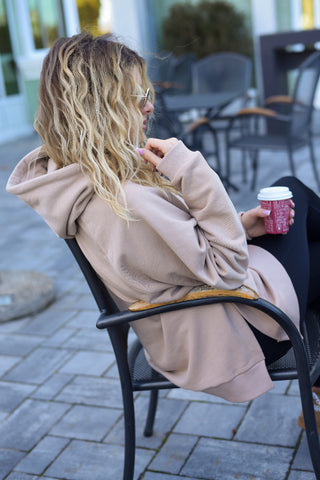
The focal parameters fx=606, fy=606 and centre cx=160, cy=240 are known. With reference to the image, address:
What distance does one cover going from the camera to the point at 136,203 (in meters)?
1.32

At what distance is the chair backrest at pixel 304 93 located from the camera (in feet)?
13.8

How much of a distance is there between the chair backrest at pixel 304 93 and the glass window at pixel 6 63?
6.09m

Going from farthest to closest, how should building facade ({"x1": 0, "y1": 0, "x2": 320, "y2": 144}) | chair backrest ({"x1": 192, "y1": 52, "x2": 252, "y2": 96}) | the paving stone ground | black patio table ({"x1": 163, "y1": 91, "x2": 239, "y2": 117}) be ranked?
building facade ({"x1": 0, "y1": 0, "x2": 320, "y2": 144}) < chair backrest ({"x1": 192, "y1": 52, "x2": 252, "y2": 96}) < black patio table ({"x1": 163, "y1": 91, "x2": 239, "y2": 117}) < the paving stone ground

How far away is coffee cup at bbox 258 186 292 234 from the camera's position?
5.23ft

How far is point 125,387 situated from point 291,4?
883 centimetres

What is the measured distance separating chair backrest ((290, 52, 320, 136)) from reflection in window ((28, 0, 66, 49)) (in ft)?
20.2

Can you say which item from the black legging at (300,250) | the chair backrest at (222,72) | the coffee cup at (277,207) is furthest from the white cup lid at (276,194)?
the chair backrest at (222,72)

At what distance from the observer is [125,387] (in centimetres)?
161

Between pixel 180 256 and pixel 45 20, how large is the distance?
9.23 m

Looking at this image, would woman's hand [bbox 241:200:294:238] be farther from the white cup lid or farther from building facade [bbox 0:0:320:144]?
building facade [bbox 0:0:320:144]

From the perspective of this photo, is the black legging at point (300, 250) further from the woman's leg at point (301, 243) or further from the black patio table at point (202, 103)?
the black patio table at point (202, 103)

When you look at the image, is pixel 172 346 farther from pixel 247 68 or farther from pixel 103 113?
pixel 247 68

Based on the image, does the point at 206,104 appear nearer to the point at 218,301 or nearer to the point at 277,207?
the point at 277,207

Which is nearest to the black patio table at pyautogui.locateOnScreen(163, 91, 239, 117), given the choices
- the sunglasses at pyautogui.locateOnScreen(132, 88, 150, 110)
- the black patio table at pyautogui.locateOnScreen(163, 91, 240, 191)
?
the black patio table at pyautogui.locateOnScreen(163, 91, 240, 191)
